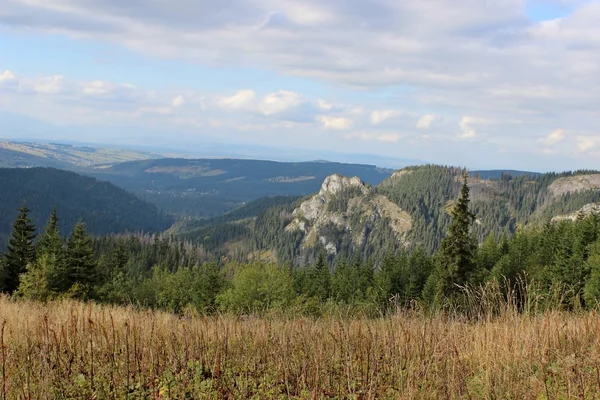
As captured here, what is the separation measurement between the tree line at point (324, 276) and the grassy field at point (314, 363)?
146 centimetres

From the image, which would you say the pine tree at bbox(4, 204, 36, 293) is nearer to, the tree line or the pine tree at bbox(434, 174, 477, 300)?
the tree line

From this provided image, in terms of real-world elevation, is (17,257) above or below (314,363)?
below

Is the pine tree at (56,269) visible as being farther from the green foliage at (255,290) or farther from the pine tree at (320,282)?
the pine tree at (320,282)

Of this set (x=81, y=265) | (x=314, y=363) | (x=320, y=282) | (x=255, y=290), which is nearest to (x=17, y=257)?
(x=81, y=265)

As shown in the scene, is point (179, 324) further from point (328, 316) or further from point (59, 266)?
point (59, 266)

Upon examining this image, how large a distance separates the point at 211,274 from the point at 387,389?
51.7 m

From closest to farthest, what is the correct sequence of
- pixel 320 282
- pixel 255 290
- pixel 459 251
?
pixel 459 251 → pixel 255 290 → pixel 320 282

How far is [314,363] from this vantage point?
18.5 feet

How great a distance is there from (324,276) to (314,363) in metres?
64.5

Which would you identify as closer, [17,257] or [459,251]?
[459,251]

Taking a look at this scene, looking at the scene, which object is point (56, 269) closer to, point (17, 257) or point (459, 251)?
point (17, 257)

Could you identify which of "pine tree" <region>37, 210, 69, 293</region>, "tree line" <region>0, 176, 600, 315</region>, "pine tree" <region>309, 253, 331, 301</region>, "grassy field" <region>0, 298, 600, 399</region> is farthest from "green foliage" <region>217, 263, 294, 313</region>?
"grassy field" <region>0, 298, 600, 399</region>

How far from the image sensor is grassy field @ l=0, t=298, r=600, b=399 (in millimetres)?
4867

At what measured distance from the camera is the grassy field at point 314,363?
4.87 m
